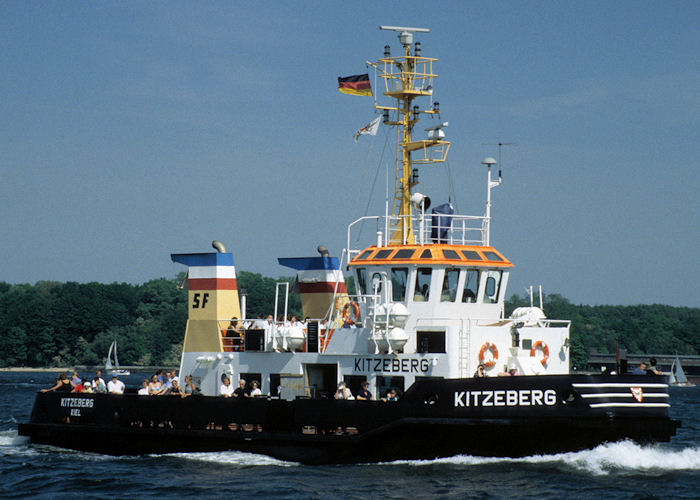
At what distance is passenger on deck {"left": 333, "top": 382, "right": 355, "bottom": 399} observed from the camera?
21.8m

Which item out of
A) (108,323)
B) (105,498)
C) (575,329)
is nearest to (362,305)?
(105,498)

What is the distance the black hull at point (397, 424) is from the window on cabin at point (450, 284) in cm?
248

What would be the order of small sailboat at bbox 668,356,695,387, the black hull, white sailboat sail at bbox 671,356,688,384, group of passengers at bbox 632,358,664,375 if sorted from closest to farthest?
1. the black hull
2. group of passengers at bbox 632,358,664,375
3. small sailboat at bbox 668,356,695,387
4. white sailboat sail at bbox 671,356,688,384

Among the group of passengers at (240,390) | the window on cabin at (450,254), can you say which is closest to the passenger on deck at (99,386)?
the group of passengers at (240,390)

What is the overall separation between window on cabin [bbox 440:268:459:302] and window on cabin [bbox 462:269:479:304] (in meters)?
0.26

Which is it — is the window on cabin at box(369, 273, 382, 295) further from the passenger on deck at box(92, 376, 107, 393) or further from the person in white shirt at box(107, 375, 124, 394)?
the passenger on deck at box(92, 376, 107, 393)

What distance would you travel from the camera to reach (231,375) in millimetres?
24469

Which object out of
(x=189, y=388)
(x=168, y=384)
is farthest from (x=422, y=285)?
(x=168, y=384)

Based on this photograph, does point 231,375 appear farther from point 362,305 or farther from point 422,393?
point 422,393

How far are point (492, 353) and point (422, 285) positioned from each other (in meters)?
2.10

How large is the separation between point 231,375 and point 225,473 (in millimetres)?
3560

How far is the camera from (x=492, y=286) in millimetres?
23375

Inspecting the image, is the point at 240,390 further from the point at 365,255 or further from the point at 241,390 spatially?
the point at 365,255

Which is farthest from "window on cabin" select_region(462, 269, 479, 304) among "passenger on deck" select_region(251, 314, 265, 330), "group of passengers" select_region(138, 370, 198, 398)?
"group of passengers" select_region(138, 370, 198, 398)
